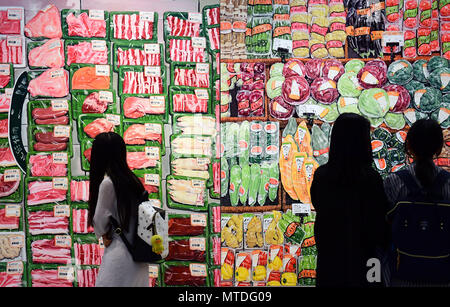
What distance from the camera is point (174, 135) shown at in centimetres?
473

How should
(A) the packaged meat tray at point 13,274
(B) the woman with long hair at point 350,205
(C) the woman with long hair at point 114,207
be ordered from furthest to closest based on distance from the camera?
(A) the packaged meat tray at point 13,274 < (C) the woman with long hair at point 114,207 < (B) the woman with long hair at point 350,205

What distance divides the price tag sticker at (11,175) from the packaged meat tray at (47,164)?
0.37 ft

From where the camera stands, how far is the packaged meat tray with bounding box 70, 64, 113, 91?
183 inches

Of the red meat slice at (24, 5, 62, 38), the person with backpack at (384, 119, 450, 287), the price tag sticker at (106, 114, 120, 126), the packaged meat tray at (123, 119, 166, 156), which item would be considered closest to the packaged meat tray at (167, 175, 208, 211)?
the packaged meat tray at (123, 119, 166, 156)

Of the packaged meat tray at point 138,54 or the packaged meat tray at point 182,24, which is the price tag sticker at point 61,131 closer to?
the packaged meat tray at point 138,54

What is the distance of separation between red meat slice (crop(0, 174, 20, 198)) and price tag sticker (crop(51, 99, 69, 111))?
851 millimetres

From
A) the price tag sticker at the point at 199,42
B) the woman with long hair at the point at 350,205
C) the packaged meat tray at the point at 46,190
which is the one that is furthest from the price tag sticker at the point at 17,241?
the woman with long hair at the point at 350,205

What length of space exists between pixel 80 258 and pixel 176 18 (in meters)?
2.64

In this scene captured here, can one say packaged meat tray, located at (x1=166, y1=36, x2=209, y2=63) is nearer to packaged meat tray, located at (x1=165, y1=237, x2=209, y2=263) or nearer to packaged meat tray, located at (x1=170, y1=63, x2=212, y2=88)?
packaged meat tray, located at (x1=170, y1=63, x2=212, y2=88)

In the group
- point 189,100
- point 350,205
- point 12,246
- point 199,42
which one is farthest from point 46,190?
point 350,205

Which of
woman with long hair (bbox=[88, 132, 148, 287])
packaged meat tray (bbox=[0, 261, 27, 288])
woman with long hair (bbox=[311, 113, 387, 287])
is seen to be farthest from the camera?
packaged meat tray (bbox=[0, 261, 27, 288])

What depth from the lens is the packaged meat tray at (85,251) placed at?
4.63m

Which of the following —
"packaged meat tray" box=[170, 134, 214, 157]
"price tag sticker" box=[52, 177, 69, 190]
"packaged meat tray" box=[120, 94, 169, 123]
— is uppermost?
"packaged meat tray" box=[120, 94, 169, 123]

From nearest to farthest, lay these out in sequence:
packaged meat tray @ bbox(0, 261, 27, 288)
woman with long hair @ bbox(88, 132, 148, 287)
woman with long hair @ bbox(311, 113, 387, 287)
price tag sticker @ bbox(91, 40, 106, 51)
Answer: woman with long hair @ bbox(311, 113, 387, 287) → woman with long hair @ bbox(88, 132, 148, 287) → packaged meat tray @ bbox(0, 261, 27, 288) → price tag sticker @ bbox(91, 40, 106, 51)
